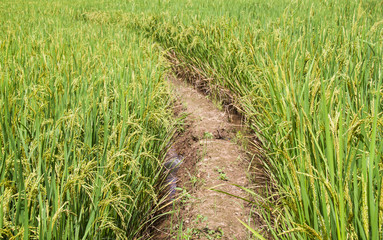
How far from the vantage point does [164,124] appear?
2039 millimetres

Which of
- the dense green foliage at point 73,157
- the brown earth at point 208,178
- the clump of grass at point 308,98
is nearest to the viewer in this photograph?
the clump of grass at point 308,98

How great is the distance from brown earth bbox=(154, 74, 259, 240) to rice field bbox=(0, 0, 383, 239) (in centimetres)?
16

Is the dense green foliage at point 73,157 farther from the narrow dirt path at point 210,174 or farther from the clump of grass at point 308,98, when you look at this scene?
the clump of grass at point 308,98

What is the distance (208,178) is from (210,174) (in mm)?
52

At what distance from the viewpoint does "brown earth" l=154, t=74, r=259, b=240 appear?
1748mm

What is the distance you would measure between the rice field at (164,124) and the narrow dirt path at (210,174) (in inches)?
7.2

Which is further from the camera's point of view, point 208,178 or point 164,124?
point 208,178

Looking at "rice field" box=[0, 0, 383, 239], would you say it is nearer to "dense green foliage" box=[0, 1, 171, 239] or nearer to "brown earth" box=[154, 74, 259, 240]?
"dense green foliage" box=[0, 1, 171, 239]

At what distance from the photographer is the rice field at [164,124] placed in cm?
98

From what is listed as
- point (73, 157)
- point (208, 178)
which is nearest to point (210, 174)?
point (208, 178)

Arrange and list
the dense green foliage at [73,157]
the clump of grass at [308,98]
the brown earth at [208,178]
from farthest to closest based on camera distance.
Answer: the brown earth at [208,178] < the dense green foliage at [73,157] < the clump of grass at [308,98]

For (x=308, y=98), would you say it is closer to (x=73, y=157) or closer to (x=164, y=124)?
(x=164, y=124)

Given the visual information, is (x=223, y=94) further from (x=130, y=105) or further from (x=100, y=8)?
(x=100, y=8)

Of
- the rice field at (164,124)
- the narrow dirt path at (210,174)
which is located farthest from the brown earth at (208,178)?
the rice field at (164,124)
